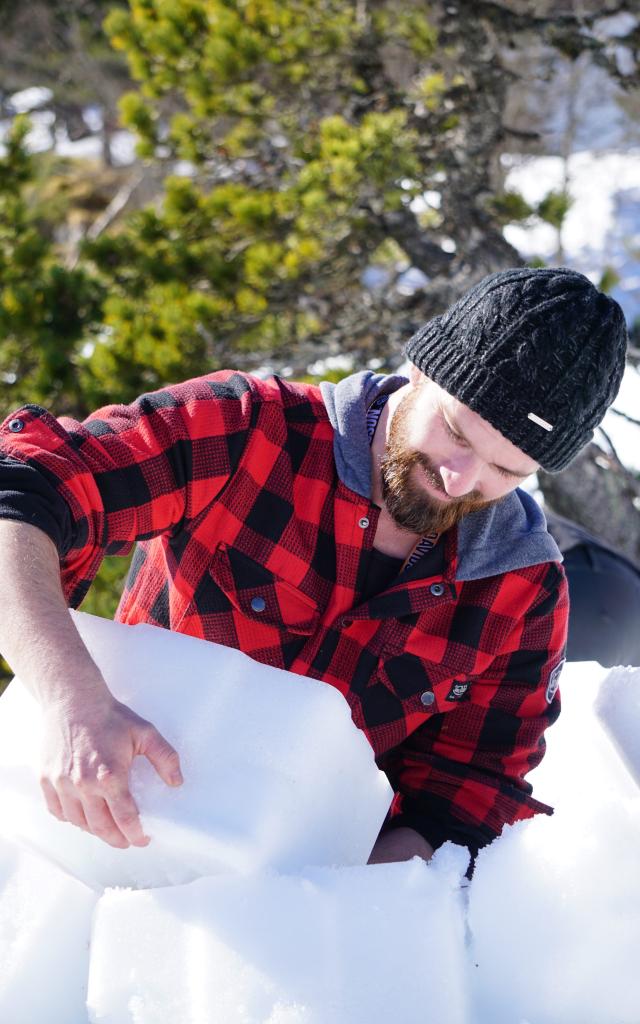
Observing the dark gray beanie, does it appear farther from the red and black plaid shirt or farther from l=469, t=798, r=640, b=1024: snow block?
l=469, t=798, r=640, b=1024: snow block

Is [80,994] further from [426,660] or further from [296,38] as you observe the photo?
[296,38]

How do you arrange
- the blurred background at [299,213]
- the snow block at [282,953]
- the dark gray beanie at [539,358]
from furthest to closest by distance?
the blurred background at [299,213]
the dark gray beanie at [539,358]
the snow block at [282,953]

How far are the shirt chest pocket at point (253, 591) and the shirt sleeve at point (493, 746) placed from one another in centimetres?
38

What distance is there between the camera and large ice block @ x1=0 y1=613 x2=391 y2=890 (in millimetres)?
1143

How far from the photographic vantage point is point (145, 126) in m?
4.02

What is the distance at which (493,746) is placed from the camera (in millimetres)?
1792

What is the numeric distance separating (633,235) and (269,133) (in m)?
5.79

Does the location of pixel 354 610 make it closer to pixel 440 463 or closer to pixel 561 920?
pixel 440 463

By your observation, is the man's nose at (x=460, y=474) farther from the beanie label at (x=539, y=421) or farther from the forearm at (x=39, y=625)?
the forearm at (x=39, y=625)

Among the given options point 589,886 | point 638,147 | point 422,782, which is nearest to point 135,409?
point 422,782

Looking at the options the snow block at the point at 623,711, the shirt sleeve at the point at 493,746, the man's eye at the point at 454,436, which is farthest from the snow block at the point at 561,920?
the man's eye at the point at 454,436

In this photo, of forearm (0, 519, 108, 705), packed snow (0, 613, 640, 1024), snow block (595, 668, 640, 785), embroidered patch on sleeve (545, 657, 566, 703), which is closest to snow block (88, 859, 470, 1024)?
packed snow (0, 613, 640, 1024)

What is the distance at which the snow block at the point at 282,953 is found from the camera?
1031 millimetres

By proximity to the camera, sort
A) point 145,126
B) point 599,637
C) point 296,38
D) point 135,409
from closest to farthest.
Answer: point 135,409
point 599,637
point 296,38
point 145,126
